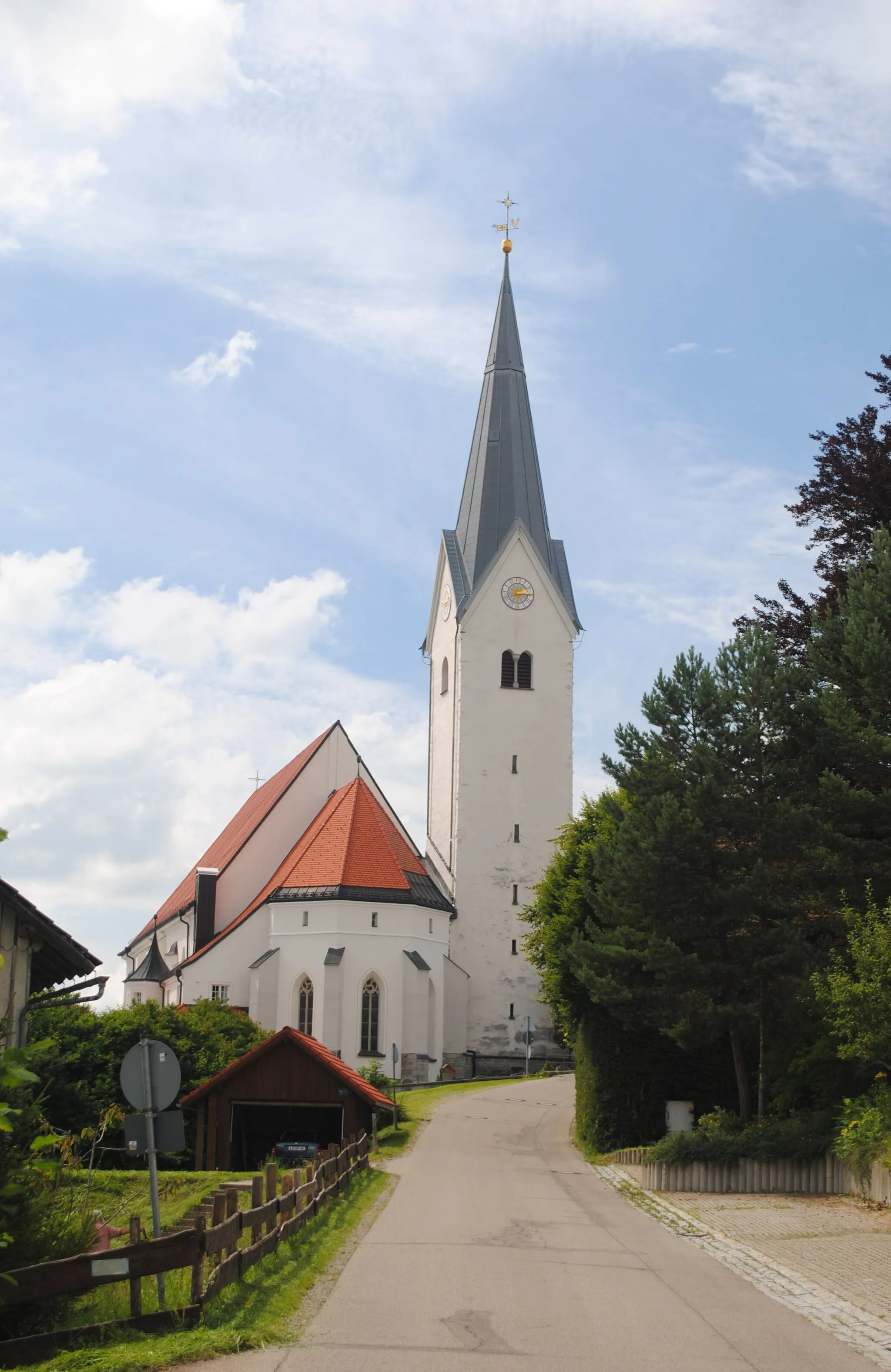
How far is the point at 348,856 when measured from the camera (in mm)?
45594

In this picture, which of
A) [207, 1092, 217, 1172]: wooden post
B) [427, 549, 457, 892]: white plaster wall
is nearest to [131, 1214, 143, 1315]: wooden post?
[207, 1092, 217, 1172]: wooden post

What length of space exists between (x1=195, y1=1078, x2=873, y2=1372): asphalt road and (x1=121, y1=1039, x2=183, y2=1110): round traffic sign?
2122mm

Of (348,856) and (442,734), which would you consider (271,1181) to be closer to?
(348,856)

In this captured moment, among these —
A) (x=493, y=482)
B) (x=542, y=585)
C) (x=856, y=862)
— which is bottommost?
(x=856, y=862)

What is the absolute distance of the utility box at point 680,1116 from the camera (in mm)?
25641

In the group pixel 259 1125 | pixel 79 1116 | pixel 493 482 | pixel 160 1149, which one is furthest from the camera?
pixel 493 482

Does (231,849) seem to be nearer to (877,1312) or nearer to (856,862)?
(856,862)

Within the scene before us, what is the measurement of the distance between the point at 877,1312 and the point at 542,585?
153 feet

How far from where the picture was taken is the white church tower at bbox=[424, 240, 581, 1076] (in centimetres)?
5156

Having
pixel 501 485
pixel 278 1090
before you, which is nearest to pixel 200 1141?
pixel 278 1090

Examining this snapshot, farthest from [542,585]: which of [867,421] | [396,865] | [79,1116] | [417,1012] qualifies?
[79,1116]

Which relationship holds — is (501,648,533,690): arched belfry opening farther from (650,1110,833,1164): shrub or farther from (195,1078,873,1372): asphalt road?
(195,1078,873,1372): asphalt road

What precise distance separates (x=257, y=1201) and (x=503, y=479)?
47.4 metres

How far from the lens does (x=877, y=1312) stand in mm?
11102
